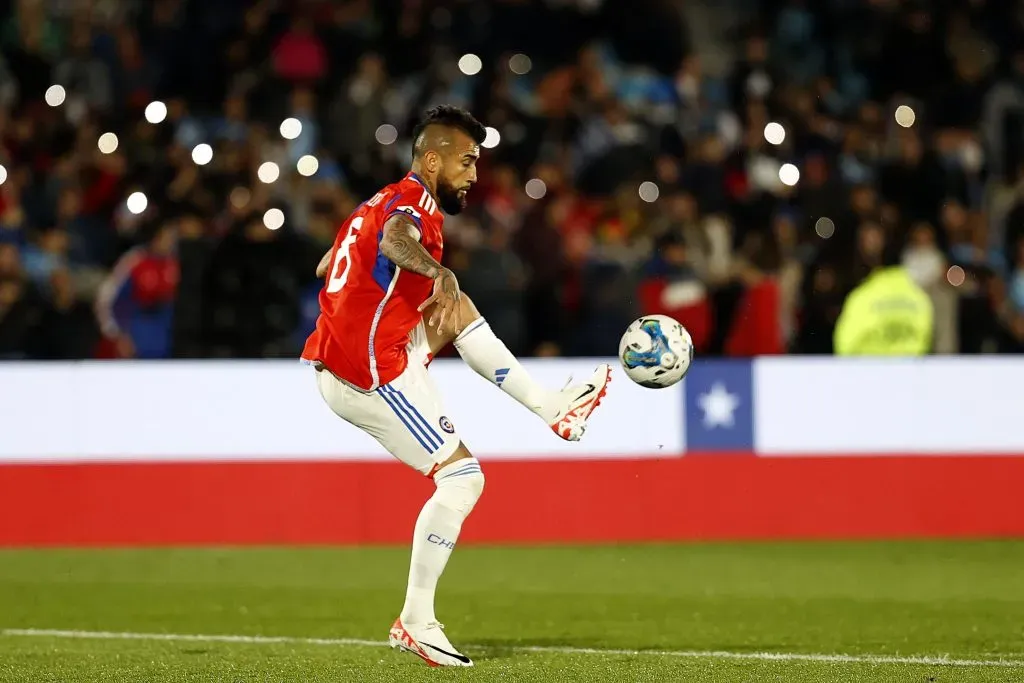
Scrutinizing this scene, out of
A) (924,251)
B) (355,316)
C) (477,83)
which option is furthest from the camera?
(477,83)

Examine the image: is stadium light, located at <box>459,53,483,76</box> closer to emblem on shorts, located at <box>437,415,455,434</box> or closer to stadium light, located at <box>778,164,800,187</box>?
stadium light, located at <box>778,164,800,187</box>

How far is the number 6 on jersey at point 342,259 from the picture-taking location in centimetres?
733

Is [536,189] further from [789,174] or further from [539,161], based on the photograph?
[789,174]

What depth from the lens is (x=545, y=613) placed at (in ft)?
30.0

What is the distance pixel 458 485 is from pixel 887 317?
637 centimetres

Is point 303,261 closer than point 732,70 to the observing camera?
Yes

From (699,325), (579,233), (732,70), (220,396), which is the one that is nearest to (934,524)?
(699,325)

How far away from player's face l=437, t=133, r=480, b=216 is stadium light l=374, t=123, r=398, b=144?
28.2 ft

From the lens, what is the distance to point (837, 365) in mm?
12562

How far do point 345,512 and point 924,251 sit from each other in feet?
16.9

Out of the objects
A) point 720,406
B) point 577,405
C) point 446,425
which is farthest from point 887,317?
point 446,425

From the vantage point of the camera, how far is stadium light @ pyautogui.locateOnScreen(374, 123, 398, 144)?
52.6ft

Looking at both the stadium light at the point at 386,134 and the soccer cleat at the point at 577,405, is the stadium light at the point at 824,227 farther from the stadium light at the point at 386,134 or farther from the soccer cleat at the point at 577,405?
the soccer cleat at the point at 577,405

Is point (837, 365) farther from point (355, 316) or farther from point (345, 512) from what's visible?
point (355, 316)
